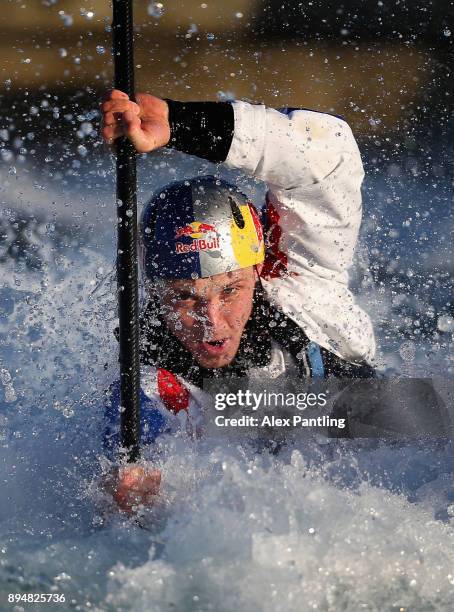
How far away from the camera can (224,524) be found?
5.13 feet

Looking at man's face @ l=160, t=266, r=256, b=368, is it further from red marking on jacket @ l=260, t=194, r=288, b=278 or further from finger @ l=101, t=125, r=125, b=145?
finger @ l=101, t=125, r=125, b=145

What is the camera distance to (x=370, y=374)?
6.88ft

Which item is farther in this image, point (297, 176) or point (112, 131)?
point (297, 176)

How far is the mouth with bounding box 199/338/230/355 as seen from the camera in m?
1.87

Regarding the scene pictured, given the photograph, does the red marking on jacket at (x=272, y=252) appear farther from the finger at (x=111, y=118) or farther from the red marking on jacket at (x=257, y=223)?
the finger at (x=111, y=118)

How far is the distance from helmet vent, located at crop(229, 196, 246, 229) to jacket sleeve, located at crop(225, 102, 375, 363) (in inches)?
3.4

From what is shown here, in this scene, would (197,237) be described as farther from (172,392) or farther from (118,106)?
(118,106)

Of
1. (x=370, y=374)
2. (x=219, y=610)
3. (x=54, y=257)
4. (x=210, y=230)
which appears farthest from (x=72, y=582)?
(x=54, y=257)

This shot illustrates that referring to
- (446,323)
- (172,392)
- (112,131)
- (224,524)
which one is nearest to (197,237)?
(172,392)

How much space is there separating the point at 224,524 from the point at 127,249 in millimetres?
548

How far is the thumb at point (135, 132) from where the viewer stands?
139cm

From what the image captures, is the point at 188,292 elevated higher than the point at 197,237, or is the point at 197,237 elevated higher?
the point at 197,237

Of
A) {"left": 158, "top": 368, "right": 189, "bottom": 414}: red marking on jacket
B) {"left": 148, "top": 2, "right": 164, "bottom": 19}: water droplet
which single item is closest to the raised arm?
{"left": 158, "top": 368, "right": 189, "bottom": 414}: red marking on jacket

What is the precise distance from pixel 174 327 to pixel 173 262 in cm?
15
